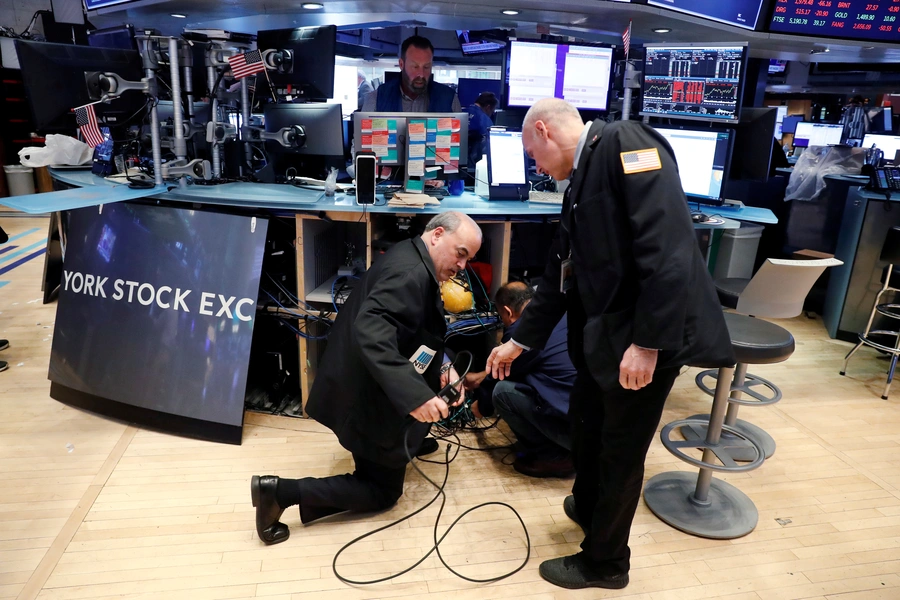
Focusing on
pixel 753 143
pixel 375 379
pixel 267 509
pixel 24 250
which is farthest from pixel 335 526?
pixel 24 250

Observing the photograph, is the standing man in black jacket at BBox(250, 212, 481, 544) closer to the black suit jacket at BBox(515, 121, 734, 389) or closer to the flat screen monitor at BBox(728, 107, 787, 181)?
the black suit jacket at BBox(515, 121, 734, 389)

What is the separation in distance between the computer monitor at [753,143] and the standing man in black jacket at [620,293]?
76.9 inches

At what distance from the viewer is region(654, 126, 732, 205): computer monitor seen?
3254 millimetres

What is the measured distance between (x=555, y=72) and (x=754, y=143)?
126 centimetres

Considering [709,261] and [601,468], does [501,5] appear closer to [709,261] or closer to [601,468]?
[709,261]

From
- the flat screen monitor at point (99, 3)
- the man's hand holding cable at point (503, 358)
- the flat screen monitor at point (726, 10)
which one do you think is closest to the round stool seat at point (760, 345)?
the man's hand holding cable at point (503, 358)

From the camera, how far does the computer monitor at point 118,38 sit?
3346mm

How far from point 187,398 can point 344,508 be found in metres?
1.04

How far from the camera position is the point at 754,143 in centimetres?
338

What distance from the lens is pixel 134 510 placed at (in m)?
2.36

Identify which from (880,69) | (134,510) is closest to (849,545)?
(134,510)

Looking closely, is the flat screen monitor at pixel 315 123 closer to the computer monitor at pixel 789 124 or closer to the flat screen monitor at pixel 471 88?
the flat screen monitor at pixel 471 88

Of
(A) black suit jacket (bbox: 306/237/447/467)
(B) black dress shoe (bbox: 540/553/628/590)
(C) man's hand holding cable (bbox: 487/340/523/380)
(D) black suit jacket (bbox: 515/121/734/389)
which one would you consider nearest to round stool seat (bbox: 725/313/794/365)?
(D) black suit jacket (bbox: 515/121/734/389)

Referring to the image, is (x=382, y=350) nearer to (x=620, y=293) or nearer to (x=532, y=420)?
(x=620, y=293)
